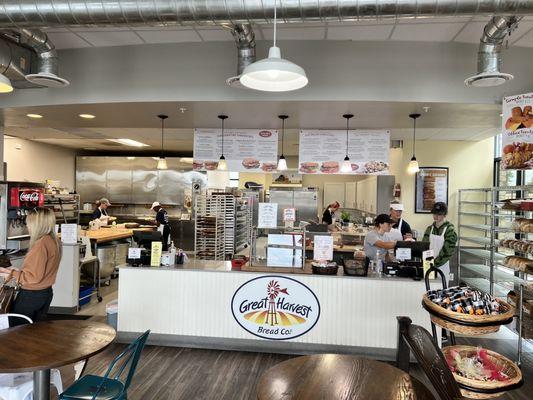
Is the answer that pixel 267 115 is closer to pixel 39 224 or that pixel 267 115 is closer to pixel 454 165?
pixel 39 224

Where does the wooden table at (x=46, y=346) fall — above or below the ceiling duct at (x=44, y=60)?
below

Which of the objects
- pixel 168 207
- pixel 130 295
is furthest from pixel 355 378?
pixel 168 207

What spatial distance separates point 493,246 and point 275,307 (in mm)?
3676

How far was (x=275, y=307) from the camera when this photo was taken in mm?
4164

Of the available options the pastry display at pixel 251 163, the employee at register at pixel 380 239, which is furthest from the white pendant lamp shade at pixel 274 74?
the pastry display at pixel 251 163

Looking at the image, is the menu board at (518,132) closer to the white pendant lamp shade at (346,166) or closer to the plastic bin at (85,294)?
the white pendant lamp shade at (346,166)

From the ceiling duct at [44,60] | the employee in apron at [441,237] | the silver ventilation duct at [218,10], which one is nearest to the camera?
the silver ventilation duct at [218,10]

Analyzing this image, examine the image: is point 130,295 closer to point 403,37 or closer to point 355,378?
point 355,378

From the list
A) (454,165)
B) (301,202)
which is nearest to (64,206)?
(301,202)

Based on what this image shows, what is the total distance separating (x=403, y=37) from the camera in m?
4.04

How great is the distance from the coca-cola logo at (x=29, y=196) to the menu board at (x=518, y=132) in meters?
6.43

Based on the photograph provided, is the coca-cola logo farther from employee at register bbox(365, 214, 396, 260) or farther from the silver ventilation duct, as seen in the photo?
employee at register bbox(365, 214, 396, 260)

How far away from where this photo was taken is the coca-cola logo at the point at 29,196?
18.6 feet

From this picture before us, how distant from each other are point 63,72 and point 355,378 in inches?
186
